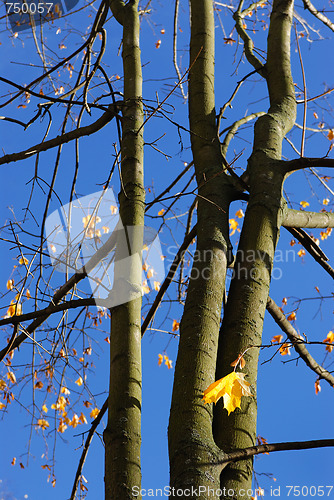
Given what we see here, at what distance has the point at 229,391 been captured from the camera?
56.5 inches

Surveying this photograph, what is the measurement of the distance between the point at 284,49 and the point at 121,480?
86.1 inches

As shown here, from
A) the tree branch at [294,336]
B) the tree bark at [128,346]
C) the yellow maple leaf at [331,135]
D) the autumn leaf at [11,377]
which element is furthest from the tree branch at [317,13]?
the autumn leaf at [11,377]

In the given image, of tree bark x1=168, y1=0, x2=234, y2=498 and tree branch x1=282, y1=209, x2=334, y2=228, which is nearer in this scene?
tree bark x1=168, y1=0, x2=234, y2=498

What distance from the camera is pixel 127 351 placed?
1.62 metres

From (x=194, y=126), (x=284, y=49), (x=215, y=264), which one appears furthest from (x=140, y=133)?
(x=284, y=49)

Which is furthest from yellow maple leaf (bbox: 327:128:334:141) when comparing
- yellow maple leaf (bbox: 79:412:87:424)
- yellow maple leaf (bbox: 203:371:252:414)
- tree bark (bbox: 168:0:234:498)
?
yellow maple leaf (bbox: 79:412:87:424)

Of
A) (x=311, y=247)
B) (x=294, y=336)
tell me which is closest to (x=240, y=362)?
(x=294, y=336)

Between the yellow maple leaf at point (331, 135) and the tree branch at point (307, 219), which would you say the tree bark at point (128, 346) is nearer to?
the tree branch at point (307, 219)

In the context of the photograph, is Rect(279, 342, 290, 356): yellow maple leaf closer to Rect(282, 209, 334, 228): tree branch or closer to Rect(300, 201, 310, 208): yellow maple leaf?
Rect(282, 209, 334, 228): tree branch

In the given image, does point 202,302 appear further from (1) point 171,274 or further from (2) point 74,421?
(2) point 74,421

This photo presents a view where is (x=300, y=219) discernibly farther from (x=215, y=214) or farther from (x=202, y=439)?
(x=202, y=439)

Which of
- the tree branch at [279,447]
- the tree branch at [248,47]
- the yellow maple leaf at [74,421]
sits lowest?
the tree branch at [279,447]

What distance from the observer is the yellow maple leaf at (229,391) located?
140cm

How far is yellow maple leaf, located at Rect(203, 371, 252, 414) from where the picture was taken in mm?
1397
